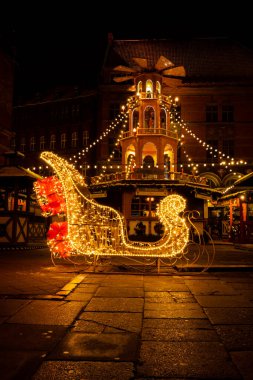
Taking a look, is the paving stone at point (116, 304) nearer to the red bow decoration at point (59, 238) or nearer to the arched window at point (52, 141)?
the red bow decoration at point (59, 238)

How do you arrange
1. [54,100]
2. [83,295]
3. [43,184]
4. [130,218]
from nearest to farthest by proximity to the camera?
[83,295] → [43,184] → [130,218] → [54,100]

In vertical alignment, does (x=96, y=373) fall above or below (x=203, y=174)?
below

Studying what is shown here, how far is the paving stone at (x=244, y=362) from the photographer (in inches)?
88.8

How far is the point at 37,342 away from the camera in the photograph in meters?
2.84

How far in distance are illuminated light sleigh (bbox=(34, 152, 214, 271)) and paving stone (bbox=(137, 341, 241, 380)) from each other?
4081 mm

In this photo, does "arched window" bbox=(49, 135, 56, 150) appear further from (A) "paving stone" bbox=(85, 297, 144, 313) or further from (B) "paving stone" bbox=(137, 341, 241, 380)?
(B) "paving stone" bbox=(137, 341, 241, 380)

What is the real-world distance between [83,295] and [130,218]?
21.4m

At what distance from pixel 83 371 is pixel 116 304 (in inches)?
79.2

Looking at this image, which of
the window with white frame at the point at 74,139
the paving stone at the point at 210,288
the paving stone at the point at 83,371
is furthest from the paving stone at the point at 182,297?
the window with white frame at the point at 74,139

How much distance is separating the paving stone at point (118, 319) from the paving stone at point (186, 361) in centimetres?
46

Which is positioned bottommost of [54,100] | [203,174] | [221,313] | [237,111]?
[221,313]

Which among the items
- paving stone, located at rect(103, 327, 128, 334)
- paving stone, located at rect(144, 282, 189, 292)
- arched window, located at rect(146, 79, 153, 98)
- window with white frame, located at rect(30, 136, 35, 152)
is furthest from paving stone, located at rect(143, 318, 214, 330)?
window with white frame, located at rect(30, 136, 35, 152)

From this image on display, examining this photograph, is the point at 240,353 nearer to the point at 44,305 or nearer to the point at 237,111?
the point at 44,305

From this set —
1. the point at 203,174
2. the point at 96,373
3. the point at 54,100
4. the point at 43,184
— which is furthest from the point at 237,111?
the point at 96,373
